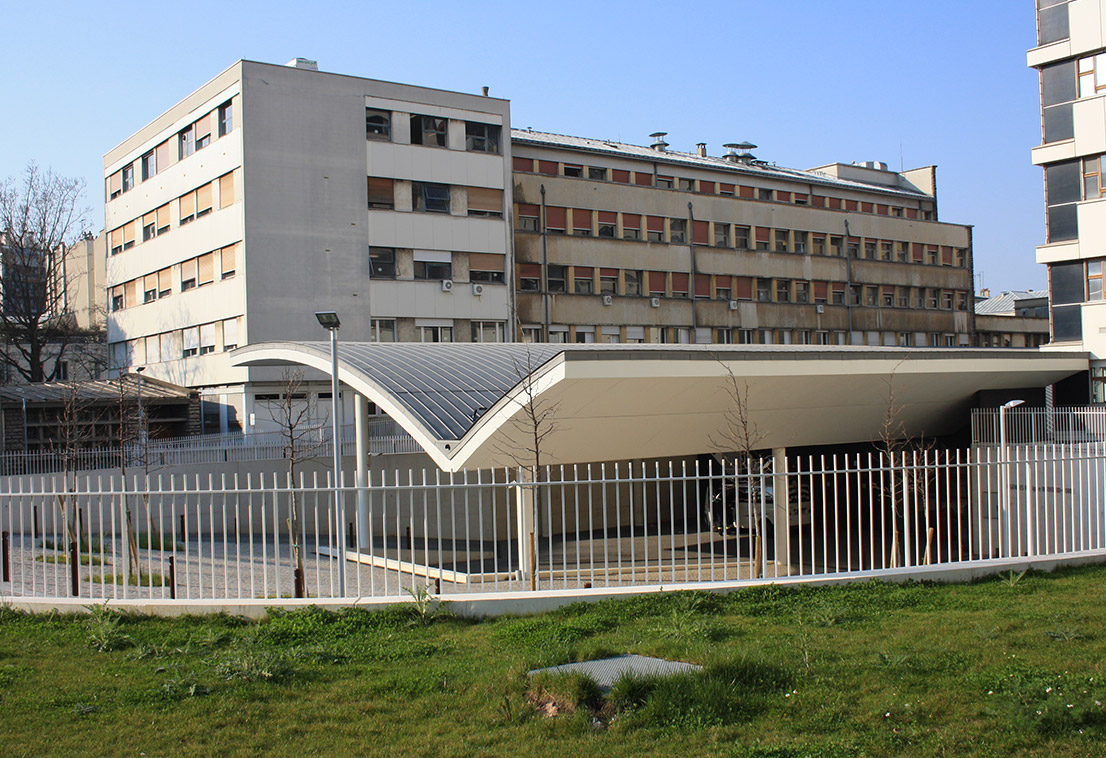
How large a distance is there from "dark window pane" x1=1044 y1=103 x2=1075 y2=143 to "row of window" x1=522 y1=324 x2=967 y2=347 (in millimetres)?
18100

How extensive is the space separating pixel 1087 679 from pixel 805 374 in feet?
37.0

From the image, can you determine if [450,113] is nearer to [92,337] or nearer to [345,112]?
[345,112]

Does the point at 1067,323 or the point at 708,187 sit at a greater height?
the point at 708,187

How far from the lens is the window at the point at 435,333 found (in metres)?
38.2

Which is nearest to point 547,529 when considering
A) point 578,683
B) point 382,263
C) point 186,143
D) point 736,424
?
point 736,424

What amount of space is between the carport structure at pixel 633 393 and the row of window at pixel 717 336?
18406mm

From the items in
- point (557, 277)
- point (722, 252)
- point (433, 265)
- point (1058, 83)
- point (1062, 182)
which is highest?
point (1058, 83)

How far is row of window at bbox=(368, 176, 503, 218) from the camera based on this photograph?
3741cm

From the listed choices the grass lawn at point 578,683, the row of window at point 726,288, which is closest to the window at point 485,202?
the row of window at point 726,288

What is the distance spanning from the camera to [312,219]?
118ft

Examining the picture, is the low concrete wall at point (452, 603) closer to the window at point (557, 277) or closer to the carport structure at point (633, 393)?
the carport structure at point (633, 393)

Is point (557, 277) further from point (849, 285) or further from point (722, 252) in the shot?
point (849, 285)

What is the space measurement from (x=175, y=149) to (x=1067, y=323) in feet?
107

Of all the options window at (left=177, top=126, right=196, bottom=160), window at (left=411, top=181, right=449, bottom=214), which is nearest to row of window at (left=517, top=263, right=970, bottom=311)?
window at (left=411, top=181, right=449, bottom=214)
